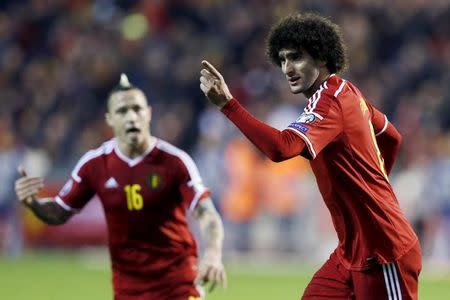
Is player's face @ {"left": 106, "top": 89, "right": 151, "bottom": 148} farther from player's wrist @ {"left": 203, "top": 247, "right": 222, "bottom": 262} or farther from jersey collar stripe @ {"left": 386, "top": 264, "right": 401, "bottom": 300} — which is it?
jersey collar stripe @ {"left": 386, "top": 264, "right": 401, "bottom": 300}

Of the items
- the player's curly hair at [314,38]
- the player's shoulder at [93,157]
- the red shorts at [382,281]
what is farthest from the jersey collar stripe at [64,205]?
the red shorts at [382,281]

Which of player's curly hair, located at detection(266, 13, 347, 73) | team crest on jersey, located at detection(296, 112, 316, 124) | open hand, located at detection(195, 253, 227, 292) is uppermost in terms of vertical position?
player's curly hair, located at detection(266, 13, 347, 73)

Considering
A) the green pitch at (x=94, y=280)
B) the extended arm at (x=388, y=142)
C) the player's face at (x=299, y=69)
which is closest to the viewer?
the player's face at (x=299, y=69)

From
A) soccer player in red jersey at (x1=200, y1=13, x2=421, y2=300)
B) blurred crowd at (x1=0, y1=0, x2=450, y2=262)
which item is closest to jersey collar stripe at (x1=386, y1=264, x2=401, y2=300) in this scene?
soccer player in red jersey at (x1=200, y1=13, x2=421, y2=300)

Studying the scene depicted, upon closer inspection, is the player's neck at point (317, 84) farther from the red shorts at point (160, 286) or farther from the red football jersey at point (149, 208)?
the red shorts at point (160, 286)

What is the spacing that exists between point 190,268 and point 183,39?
12195mm

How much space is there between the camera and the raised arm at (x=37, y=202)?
7168 mm

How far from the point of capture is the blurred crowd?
16047 mm

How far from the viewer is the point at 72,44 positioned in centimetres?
2030

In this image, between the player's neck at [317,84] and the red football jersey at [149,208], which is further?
the red football jersey at [149,208]

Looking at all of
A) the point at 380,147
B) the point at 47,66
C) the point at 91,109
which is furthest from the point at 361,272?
the point at 47,66

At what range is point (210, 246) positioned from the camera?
21.7 feet

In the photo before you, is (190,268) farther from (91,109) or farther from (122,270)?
(91,109)

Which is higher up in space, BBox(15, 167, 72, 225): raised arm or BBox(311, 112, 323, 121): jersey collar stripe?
BBox(15, 167, 72, 225): raised arm
